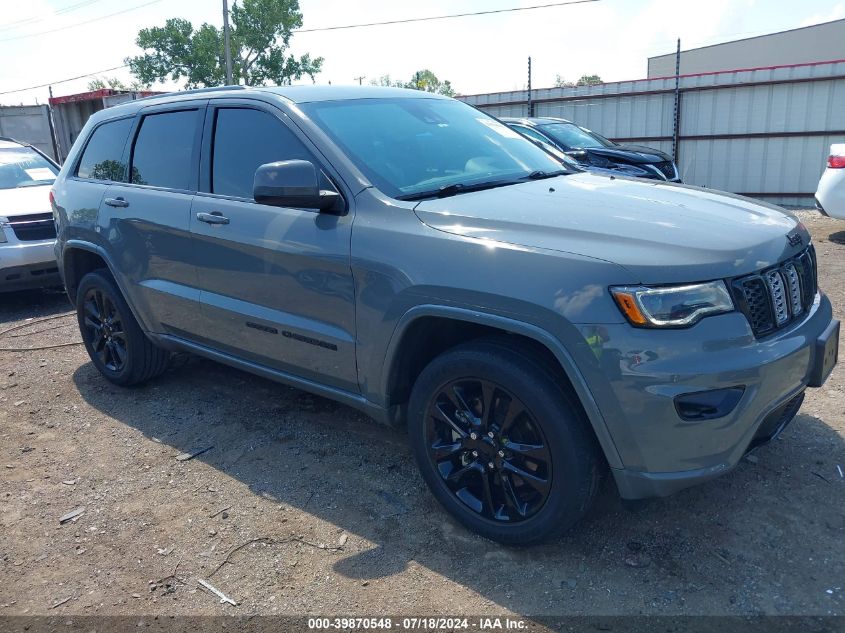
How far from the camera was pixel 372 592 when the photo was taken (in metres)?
2.76

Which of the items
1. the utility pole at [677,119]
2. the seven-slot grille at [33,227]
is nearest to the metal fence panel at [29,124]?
the seven-slot grille at [33,227]

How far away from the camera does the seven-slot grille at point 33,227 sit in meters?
7.21

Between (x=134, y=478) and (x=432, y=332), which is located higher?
(x=432, y=332)

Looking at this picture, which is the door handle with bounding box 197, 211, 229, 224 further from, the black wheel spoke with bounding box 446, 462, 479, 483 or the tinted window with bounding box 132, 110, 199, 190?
the black wheel spoke with bounding box 446, 462, 479, 483

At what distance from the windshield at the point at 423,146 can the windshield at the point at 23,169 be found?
605 cm

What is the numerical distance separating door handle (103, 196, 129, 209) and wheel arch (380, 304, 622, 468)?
2.27m

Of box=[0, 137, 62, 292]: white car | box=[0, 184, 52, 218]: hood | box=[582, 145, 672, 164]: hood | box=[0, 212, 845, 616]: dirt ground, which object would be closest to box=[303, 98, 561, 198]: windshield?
box=[0, 212, 845, 616]: dirt ground

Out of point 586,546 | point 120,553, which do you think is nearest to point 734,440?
point 586,546

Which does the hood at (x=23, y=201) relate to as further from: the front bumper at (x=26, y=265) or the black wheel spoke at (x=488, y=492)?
the black wheel spoke at (x=488, y=492)

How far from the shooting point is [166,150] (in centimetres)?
425

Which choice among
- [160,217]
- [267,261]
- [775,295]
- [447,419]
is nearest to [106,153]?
[160,217]

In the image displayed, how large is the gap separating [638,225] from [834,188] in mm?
7318

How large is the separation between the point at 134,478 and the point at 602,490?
2388 millimetres

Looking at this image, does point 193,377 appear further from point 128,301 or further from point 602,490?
point 602,490
